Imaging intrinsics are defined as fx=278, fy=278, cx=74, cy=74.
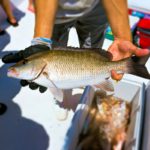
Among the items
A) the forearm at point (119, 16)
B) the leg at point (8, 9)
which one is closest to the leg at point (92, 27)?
the forearm at point (119, 16)

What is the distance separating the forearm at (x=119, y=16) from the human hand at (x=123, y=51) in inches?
2.9

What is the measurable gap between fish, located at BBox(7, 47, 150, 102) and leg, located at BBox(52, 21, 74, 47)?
1.83 ft

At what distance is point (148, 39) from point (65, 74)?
1522mm

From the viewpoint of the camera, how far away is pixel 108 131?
6.40 feet

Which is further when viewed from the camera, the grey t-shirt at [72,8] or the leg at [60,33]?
the leg at [60,33]

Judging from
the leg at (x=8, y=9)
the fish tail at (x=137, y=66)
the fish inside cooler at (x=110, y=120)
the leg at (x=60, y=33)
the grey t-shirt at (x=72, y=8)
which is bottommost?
the fish inside cooler at (x=110, y=120)

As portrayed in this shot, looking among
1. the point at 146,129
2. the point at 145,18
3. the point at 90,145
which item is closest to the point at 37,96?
the point at 90,145

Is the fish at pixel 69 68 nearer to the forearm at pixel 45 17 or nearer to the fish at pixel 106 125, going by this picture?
the forearm at pixel 45 17

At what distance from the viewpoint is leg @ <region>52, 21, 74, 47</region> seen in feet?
6.17

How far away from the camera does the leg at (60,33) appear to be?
1.88 m

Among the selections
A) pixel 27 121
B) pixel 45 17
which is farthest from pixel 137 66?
pixel 27 121

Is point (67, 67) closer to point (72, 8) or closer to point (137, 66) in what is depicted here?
point (137, 66)

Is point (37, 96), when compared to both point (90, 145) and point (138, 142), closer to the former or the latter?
point (90, 145)

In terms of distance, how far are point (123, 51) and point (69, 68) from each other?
0.38 meters
